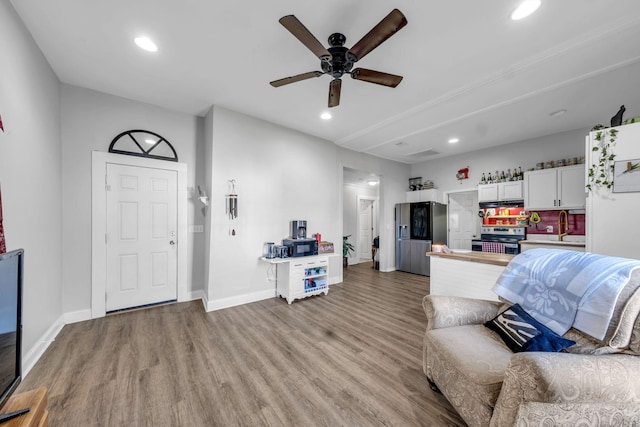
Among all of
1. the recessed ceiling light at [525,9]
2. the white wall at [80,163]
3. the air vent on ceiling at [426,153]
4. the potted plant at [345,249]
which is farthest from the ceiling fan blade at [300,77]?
the potted plant at [345,249]

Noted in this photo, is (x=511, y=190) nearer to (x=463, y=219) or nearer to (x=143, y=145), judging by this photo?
(x=463, y=219)

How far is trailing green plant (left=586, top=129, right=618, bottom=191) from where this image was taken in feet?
7.14

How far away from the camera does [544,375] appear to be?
38.7 inches

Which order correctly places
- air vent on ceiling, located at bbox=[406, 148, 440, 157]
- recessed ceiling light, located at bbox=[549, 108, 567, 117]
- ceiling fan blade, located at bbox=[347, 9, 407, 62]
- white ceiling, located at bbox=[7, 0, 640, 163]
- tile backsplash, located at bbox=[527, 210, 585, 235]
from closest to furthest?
1. ceiling fan blade, located at bbox=[347, 9, 407, 62]
2. white ceiling, located at bbox=[7, 0, 640, 163]
3. recessed ceiling light, located at bbox=[549, 108, 567, 117]
4. tile backsplash, located at bbox=[527, 210, 585, 235]
5. air vent on ceiling, located at bbox=[406, 148, 440, 157]

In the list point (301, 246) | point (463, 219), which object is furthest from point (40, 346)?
point (463, 219)

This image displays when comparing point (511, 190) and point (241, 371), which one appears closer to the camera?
point (241, 371)

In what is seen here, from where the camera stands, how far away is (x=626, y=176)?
2098 mm

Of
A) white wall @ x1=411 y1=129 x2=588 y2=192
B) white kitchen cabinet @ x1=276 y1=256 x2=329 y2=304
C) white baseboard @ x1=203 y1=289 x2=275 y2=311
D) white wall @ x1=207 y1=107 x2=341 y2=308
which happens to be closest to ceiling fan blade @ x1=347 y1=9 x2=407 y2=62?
white wall @ x1=207 y1=107 x2=341 y2=308

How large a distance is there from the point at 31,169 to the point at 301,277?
307cm

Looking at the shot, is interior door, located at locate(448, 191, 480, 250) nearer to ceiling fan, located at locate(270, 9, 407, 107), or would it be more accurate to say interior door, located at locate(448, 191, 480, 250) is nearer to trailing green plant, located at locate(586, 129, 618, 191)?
trailing green plant, located at locate(586, 129, 618, 191)

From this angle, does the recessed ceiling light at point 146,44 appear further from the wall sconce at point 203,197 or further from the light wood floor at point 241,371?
the light wood floor at point 241,371

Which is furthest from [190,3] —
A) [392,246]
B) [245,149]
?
[392,246]

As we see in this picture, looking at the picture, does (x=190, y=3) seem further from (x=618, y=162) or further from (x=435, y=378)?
(x=618, y=162)

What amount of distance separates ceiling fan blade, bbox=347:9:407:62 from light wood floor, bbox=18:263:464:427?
8.33 ft
